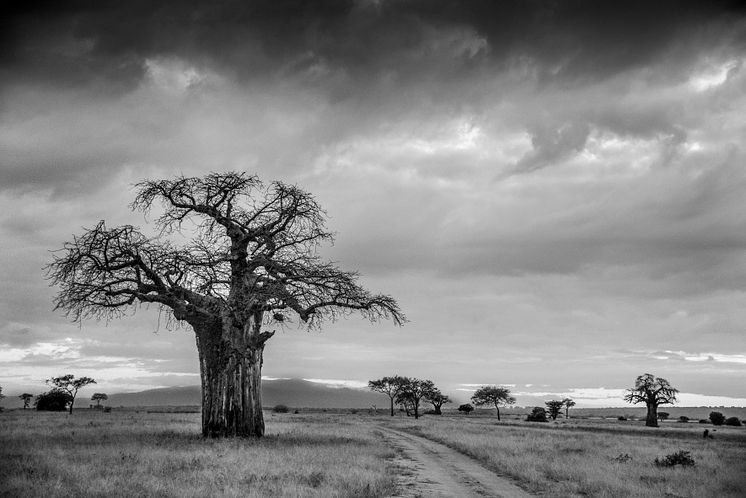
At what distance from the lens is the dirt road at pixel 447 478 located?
1152 centimetres

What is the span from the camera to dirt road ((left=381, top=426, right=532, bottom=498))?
37.8 ft

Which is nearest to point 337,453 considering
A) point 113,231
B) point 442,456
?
point 442,456

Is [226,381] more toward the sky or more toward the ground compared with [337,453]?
more toward the sky

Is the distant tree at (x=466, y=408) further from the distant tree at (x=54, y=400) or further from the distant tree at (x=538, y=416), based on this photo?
the distant tree at (x=54, y=400)

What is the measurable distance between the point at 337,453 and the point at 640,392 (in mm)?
63111

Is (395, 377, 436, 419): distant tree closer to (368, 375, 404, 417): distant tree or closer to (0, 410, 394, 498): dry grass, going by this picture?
(368, 375, 404, 417): distant tree

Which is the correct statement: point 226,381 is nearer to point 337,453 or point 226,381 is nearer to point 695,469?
point 337,453

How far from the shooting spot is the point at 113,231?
19.7 metres

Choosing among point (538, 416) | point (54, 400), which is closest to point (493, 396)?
point (538, 416)

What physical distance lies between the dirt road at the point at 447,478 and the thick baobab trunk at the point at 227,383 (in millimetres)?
6688

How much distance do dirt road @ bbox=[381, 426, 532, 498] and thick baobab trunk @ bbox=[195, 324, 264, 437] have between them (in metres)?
6.69

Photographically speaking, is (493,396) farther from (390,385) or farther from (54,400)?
(54,400)

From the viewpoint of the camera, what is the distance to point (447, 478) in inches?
542

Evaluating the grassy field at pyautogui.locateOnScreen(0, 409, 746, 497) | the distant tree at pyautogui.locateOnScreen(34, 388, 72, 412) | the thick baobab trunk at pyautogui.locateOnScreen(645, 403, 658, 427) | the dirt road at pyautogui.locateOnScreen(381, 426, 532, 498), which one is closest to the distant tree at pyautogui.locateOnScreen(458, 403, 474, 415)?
the thick baobab trunk at pyautogui.locateOnScreen(645, 403, 658, 427)
